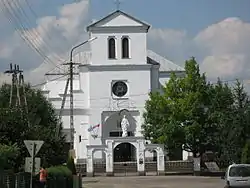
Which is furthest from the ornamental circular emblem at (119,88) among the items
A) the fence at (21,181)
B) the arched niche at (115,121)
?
the fence at (21,181)

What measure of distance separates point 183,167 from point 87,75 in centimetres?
2089

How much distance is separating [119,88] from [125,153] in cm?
967

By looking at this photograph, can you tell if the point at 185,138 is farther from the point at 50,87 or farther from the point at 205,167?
the point at 50,87

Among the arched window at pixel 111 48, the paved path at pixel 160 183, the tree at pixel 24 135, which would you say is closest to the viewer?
the tree at pixel 24 135

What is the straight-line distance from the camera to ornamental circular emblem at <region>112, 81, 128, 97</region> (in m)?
→ 79.8

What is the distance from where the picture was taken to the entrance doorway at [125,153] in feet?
240

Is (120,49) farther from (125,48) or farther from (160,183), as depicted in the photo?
(160,183)

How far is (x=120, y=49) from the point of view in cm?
7931

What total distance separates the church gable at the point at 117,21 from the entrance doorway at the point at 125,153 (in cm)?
1535

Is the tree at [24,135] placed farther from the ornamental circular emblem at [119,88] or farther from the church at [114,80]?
the ornamental circular emblem at [119,88]

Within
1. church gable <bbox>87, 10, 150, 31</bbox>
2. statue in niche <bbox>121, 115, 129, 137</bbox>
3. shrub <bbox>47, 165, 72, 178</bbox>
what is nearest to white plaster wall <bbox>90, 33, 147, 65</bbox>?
church gable <bbox>87, 10, 150, 31</bbox>

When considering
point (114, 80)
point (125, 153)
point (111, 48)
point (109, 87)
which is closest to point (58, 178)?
point (125, 153)

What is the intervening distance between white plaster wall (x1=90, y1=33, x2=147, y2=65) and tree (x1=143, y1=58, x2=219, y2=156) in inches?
463

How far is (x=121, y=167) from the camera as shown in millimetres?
66938
